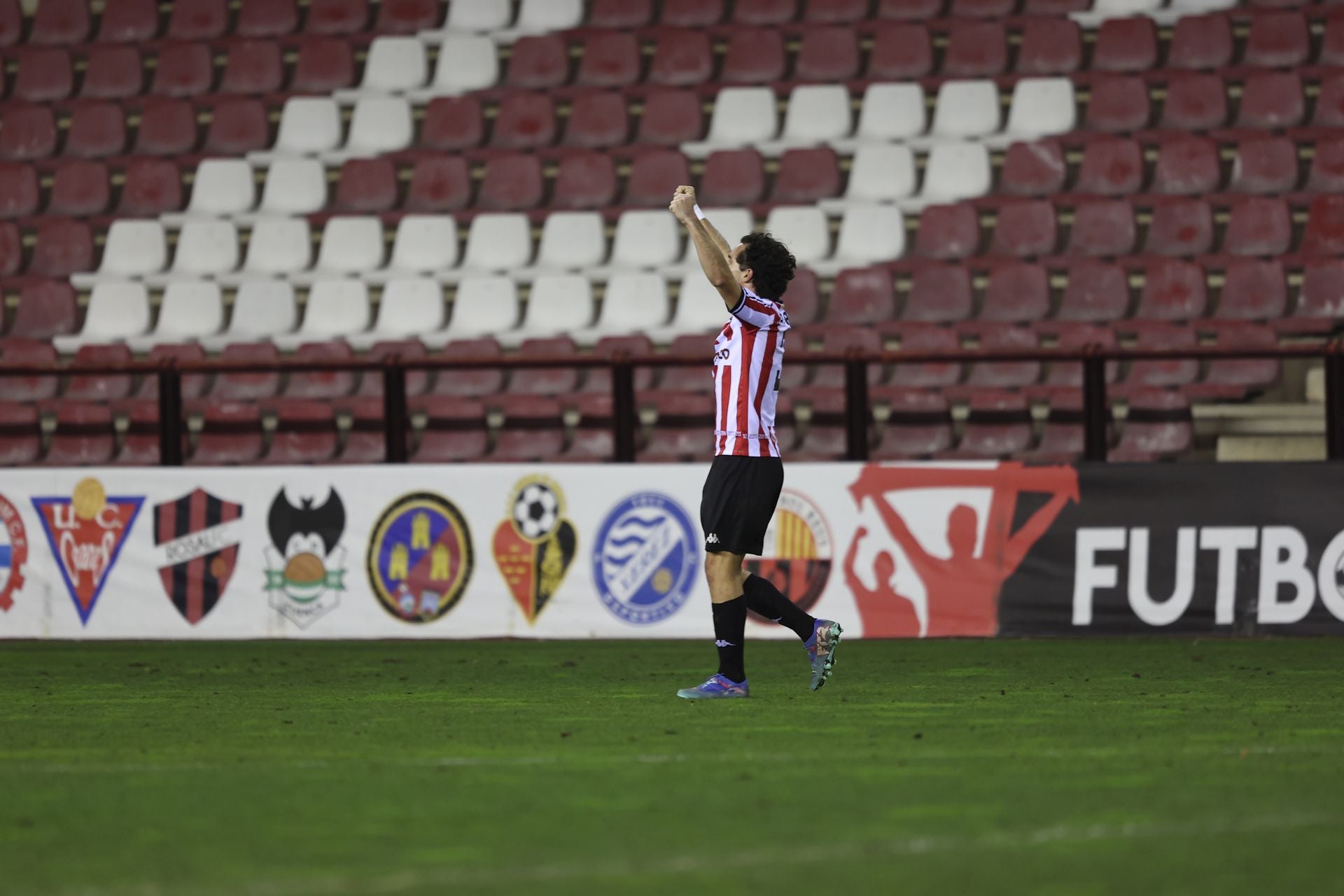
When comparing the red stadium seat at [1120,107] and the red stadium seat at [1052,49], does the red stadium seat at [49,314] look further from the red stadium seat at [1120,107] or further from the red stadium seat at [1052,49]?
the red stadium seat at [1120,107]

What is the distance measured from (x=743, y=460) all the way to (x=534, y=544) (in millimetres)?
4152

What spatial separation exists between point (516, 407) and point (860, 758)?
841 cm

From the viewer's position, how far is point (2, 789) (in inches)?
211

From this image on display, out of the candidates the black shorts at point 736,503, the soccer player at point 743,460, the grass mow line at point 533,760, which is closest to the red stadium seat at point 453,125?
the soccer player at point 743,460

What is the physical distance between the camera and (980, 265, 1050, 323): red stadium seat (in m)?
14.5

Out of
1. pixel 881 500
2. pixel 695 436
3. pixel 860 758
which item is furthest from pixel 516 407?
pixel 860 758

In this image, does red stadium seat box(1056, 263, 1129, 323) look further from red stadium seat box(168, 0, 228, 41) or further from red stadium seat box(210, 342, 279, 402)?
red stadium seat box(168, 0, 228, 41)

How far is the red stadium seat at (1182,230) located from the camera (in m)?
14.9

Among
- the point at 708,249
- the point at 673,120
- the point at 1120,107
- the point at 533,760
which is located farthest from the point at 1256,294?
the point at 533,760

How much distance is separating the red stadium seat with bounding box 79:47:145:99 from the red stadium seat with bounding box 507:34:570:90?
3854 mm

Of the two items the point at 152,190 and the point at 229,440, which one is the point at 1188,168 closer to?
the point at 229,440

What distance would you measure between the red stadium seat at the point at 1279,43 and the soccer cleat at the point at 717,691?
10.3 meters

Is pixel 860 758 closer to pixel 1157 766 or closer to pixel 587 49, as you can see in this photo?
pixel 1157 766

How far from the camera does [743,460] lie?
790 cm
